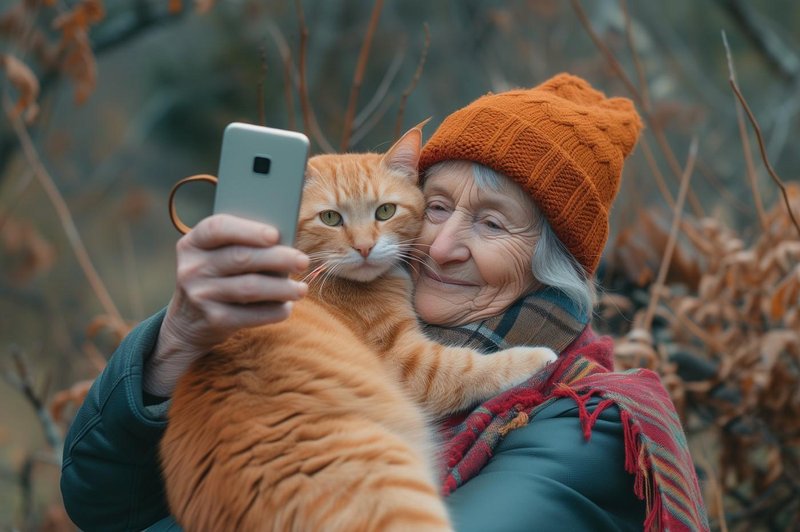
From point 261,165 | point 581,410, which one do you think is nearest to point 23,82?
point 261,165

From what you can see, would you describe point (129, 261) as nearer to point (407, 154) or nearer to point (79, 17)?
point (79, 17)

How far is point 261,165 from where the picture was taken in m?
1.33

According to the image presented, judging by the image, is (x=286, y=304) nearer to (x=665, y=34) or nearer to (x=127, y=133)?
(x=127, y=133)

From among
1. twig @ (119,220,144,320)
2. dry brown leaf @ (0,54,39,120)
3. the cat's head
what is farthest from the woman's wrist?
twig @ (119,220,144,320)

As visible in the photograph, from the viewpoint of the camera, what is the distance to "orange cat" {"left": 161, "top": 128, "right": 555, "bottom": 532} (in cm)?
130

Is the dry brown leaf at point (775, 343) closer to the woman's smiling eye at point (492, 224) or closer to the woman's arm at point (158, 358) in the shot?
the woman's smiling eye at point (492, 224)

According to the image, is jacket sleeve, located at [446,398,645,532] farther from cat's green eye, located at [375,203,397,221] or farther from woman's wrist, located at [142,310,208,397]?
cat's green eye, located at [375,203,397,221]

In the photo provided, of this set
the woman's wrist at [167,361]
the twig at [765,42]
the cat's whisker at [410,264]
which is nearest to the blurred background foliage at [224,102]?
the twig at [765,42]

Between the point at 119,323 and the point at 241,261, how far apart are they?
1.71 metres

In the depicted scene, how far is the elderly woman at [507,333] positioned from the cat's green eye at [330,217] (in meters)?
0.25

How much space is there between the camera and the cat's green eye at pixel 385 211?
2.13 meters

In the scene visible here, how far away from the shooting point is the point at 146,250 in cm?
698

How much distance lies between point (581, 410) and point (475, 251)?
0.52m

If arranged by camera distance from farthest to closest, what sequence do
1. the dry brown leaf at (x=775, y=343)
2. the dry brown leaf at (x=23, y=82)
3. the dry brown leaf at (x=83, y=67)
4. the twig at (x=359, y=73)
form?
the dry brown leaf at (x=83, y=67), the dry brown leaf at (x=775, y=343), the dry brown leaf at (x=23, y=82), the twig at (x=359, y=73)
